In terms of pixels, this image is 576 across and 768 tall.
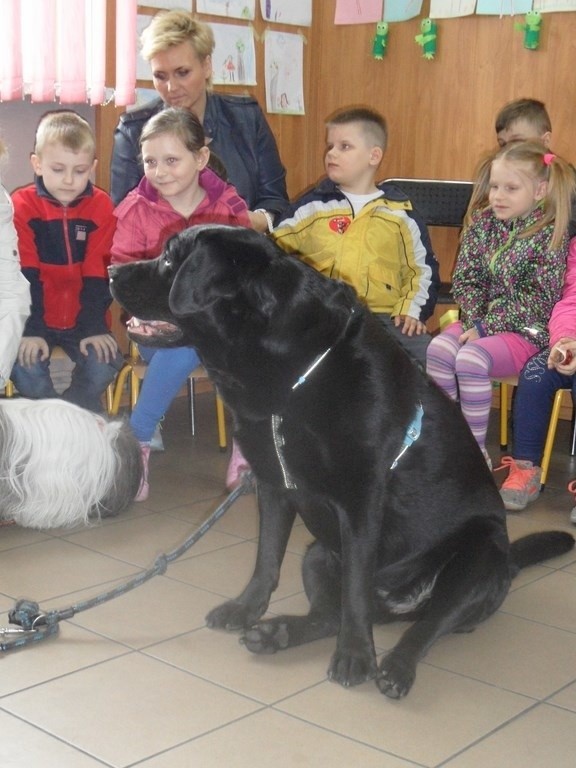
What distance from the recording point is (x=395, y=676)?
2.11 m

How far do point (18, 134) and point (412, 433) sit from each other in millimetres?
2837

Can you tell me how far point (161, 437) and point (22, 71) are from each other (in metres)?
1.63

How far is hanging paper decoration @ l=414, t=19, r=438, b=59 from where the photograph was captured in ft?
16.4

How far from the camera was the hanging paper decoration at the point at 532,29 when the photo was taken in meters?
4.65

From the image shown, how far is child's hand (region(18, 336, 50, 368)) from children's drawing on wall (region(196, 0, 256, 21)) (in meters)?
2.01

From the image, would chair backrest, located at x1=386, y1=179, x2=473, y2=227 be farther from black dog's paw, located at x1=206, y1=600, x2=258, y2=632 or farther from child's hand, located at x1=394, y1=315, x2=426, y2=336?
black dog's paw, located at x1=206, y1=600, x2=258, y2=632

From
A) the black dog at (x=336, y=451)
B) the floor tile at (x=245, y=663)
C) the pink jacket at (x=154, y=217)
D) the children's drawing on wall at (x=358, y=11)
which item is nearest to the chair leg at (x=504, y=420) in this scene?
the pink jacket at (x=154, y=217)

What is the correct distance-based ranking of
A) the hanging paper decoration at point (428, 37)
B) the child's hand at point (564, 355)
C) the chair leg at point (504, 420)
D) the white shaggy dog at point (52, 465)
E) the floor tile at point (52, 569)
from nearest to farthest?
the floor tile at point (52, 569) < the white shaggy dog at point (52, 465) < the child's hand at point (564, 355) < the chair leg at point (504, 420) < the hanging paper decoration at point (428, 37)

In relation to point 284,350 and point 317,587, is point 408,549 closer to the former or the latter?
point 317,587

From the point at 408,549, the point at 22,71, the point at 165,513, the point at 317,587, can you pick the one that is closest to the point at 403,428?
the point at 408,549

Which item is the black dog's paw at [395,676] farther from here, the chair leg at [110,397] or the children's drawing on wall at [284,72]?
the children's drawing on wall at [284,72]

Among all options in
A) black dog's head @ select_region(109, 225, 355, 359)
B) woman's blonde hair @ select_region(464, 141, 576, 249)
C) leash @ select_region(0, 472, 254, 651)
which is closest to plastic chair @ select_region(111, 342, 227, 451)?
woman's blonde hair @ select_region(464, 141, 576, 249)

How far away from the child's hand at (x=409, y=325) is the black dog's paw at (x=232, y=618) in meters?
1.65

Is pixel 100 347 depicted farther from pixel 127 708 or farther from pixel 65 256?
pixel 127 708
